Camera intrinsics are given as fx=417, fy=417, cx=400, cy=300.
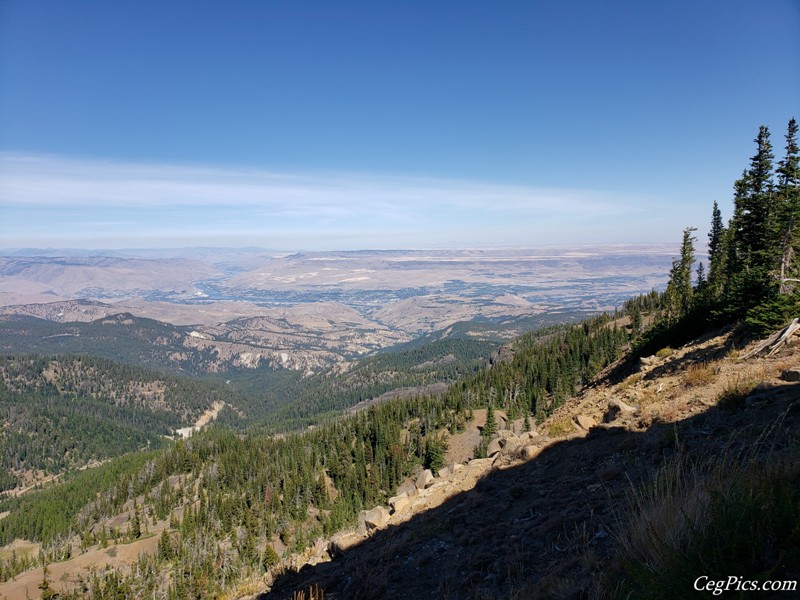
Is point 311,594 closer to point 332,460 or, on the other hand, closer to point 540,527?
point 540,527

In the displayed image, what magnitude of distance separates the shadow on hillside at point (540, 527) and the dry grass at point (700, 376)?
438 cm

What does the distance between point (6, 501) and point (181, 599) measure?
187 m

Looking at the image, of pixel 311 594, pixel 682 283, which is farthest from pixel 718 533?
pixel 682 283

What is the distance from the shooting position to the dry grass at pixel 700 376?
17.5m

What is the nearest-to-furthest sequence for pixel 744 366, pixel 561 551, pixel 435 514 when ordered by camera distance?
pixel 561 551, pixel 435 514, pixel 744 366

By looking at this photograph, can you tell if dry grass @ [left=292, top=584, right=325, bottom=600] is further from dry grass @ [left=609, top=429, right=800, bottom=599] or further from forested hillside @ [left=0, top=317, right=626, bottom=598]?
forested hillside @ [left=0, top=317, right=626, bottom=598]

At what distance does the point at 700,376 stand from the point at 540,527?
1224 centimetres

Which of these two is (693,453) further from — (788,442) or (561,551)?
(561,551)

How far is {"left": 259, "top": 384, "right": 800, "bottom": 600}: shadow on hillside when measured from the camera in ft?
27.2

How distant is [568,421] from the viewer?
19594mm

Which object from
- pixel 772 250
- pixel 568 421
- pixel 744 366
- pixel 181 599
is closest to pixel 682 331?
pixel 772 250

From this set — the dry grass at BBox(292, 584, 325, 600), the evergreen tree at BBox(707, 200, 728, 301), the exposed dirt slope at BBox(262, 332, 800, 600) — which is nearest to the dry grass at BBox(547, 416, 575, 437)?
the exposed dirt slope at BBox(262, 332, 800, 600)

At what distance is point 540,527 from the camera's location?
10.5 m

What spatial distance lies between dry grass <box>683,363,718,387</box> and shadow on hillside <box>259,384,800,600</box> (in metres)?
4.38
